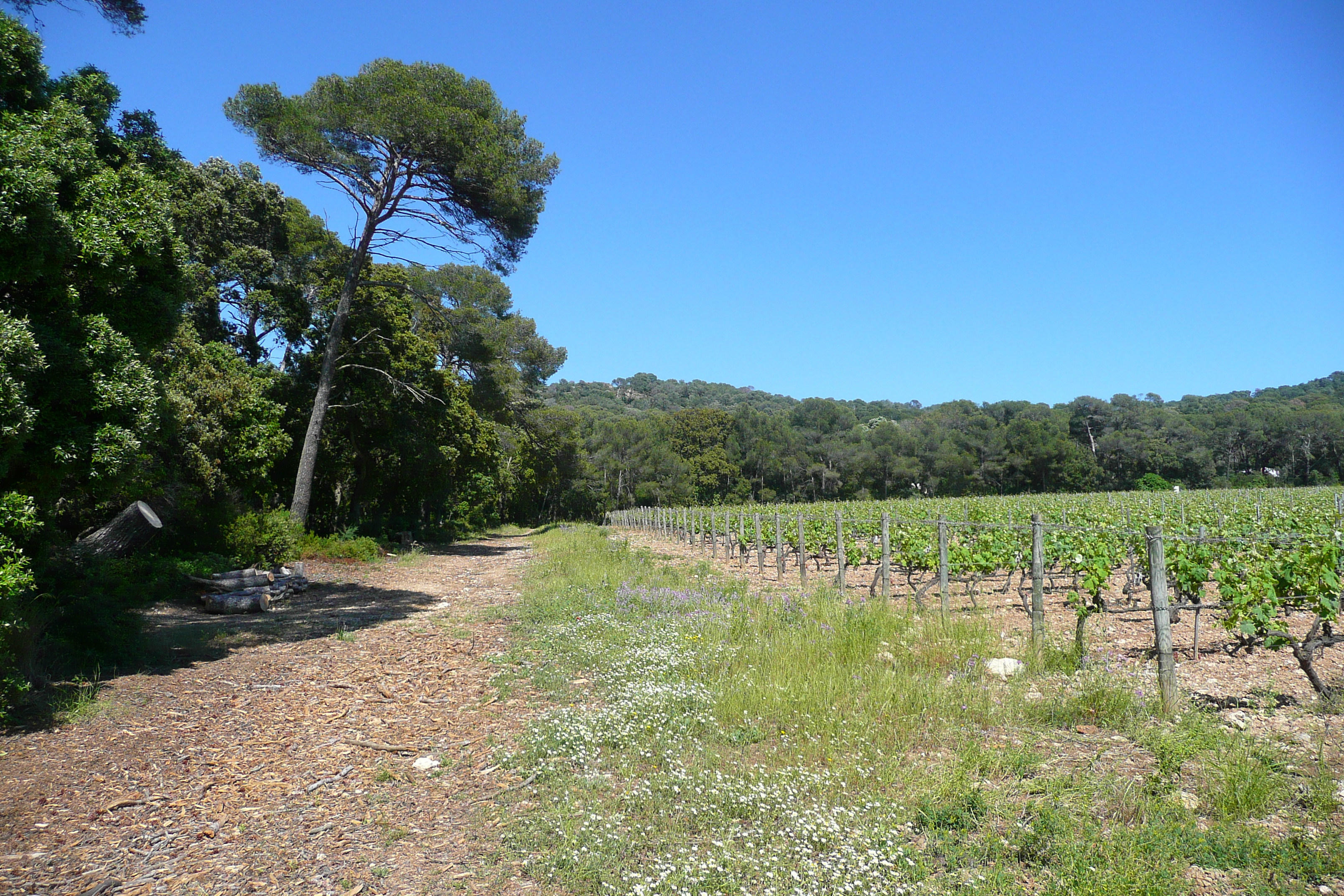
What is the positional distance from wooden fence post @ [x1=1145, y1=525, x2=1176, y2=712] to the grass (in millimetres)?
192

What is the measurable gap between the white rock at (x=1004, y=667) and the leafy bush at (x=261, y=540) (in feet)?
39.9

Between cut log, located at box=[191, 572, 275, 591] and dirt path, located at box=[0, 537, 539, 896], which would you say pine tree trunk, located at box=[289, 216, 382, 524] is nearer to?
cut log, located at box=[191, 572, 275, 591]

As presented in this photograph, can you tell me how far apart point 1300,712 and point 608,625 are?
21.5ft

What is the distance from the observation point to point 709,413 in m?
80.2

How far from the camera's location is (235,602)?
10500 mm

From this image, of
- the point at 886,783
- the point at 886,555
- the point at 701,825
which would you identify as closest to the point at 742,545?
the point at 886,555

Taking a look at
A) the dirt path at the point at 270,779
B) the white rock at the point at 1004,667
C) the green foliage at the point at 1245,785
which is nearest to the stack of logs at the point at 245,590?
the dirt path at the point at 270,779

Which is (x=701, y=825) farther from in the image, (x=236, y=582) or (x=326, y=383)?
(x=326, y=383)

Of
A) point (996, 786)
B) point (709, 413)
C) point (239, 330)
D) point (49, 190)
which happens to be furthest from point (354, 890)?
point (709, 413)

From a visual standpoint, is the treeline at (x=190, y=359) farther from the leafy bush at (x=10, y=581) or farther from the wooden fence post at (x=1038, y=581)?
the wooden fence post at (x=1038, y=581)

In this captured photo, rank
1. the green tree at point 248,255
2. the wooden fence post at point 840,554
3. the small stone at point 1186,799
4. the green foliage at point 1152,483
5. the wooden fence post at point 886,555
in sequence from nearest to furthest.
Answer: the small stone at point 1186,799
the wooden fence post at point 886,555
the wooden fence post at point 840,554
the green tree at point 248,255
the green foliage at point 1152,483

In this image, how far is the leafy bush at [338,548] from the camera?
16469 millimetres

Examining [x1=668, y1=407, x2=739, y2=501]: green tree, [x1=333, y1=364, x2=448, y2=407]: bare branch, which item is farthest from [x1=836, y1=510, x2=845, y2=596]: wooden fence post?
[x1=668, y1=407, x2=739, y2=501]: green tree

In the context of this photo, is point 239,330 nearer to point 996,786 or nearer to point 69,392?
point 69,392
